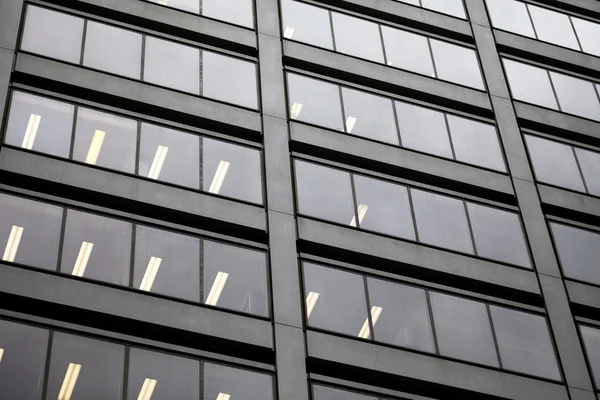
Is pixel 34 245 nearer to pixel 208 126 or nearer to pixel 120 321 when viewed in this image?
pixel 120 321

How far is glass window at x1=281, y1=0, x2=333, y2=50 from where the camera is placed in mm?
36781

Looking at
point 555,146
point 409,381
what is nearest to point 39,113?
point 409,381

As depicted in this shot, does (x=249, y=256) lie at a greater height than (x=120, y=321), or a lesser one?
greater

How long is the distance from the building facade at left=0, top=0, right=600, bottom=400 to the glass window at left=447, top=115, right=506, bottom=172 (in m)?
0.11

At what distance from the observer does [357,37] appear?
37.9 meters

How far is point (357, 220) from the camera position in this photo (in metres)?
31.7

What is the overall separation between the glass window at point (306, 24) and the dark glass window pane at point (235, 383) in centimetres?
1407

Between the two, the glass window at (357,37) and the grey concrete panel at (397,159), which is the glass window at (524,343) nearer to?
the grey concrete panel at (397,159)

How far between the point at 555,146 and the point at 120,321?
18.3m

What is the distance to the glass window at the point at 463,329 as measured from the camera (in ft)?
97.7

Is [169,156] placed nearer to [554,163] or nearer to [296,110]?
[296,110]

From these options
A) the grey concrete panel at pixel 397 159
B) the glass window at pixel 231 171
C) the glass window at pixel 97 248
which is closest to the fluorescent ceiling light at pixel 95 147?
the glass window at pixel 97 248

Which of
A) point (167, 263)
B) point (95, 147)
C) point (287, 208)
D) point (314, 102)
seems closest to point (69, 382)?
point (167, 263)

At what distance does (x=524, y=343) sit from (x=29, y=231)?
14686 mm
